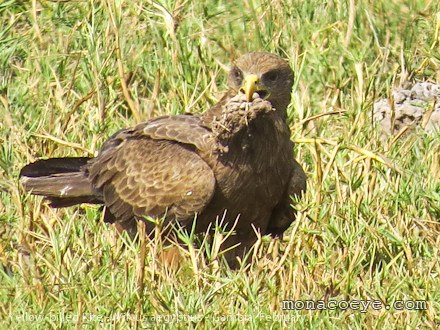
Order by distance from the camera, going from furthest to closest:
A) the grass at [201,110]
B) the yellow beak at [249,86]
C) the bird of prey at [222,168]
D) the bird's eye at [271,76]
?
the bird's eye at [271,76], the bird of prey at [222,168], the yellow beak at [249,86], the grass at [201,110]

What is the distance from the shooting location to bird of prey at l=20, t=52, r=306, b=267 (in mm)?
7000

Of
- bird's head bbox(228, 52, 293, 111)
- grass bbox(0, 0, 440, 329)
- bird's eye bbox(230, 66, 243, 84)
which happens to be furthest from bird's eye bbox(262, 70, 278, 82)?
grass bbox(0, 0, 440, 329)

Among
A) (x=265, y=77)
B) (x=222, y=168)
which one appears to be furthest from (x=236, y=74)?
(x=222, y=168)

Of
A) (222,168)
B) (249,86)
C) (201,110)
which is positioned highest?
(249,86)

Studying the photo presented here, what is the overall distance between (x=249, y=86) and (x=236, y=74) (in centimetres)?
35

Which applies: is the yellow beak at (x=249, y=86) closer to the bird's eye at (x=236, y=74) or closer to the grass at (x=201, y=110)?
the bird's eye at (x=236, y=74)

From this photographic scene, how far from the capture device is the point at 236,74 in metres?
7.22

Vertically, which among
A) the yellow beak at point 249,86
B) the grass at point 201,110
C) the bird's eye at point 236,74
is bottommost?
the grass at point 201,110

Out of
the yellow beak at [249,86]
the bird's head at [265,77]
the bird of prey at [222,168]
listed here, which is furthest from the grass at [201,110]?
the yellow beak at [249,86]

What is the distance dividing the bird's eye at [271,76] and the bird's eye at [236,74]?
0.43 feet

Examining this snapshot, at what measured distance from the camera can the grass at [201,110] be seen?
5.93 meters

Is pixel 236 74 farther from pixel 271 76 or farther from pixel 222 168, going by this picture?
pixel 222 168

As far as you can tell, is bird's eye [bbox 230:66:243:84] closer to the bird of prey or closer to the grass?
the bird of prey

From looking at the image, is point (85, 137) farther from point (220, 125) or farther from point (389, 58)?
point (389, 58)
